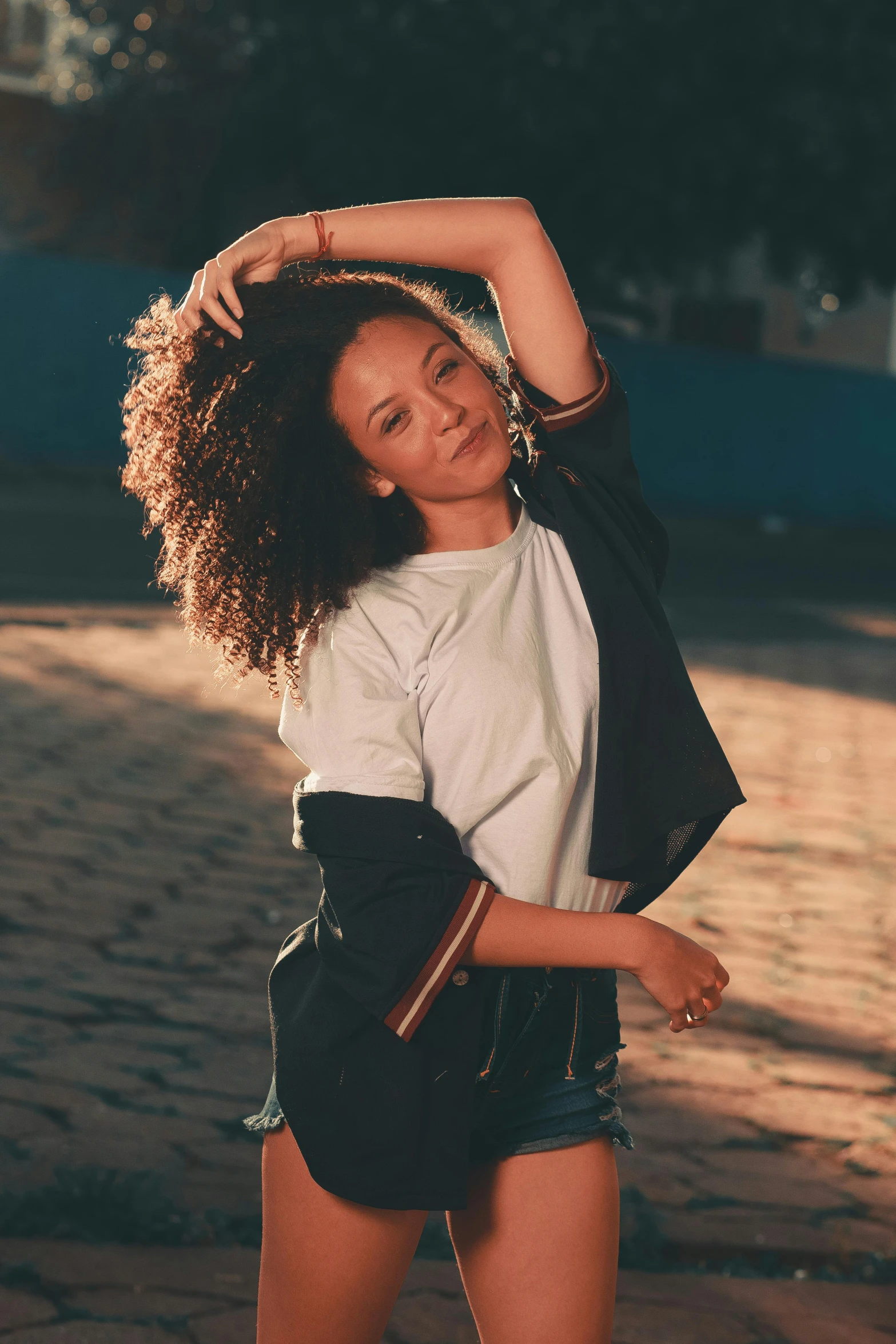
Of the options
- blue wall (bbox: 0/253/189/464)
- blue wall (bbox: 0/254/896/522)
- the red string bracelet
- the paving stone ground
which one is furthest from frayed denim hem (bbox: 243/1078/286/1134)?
blue wall (bbox: 0/253/189/464)

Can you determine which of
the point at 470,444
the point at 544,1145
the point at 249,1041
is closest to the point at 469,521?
the point at 470,444

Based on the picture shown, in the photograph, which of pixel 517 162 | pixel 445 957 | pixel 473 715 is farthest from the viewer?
pixel 517 162

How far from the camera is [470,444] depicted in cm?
208

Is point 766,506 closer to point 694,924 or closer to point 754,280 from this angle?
point 754,280

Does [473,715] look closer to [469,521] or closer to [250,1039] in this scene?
[469,521]

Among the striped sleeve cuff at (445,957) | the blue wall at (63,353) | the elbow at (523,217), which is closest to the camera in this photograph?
the striped sleeve cuff at (445,957)

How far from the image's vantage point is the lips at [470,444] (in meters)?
2.07

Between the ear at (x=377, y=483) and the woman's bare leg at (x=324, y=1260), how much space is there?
87 centimetres

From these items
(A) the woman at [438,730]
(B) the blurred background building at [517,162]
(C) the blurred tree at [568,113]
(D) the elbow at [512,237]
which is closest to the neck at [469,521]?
(A) the woman at [438,730]

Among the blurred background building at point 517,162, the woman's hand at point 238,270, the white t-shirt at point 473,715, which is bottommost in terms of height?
the white t-shirt at point 473,715

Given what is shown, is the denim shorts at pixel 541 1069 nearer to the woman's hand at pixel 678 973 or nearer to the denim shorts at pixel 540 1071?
the denim shorts at pixel 540 1071

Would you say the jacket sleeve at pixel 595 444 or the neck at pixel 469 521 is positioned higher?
the jacket sleeve at pixel 595 444

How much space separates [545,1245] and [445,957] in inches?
16.7

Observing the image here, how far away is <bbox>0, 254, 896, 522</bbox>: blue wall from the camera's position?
65.9 feet
